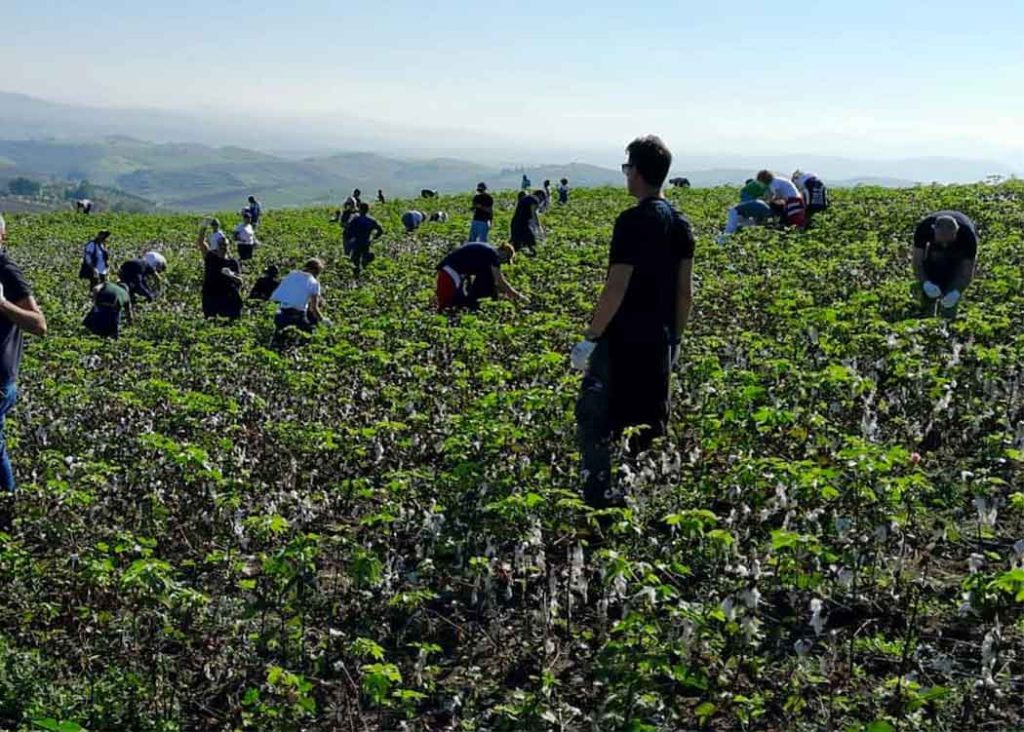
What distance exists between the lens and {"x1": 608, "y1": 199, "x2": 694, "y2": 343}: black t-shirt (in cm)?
577

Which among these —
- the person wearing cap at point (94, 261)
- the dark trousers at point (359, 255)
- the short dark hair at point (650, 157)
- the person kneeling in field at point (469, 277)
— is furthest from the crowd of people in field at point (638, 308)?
the dark trousers at point (359, 255)

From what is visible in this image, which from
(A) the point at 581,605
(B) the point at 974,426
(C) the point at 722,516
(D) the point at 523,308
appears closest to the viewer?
(A) the point at 581,605

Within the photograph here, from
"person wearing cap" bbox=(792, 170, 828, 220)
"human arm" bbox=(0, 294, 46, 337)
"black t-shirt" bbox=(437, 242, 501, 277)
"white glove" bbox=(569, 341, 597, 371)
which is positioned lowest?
"human arm" bbox=(0, 294, 46, 337)

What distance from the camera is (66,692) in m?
4.67

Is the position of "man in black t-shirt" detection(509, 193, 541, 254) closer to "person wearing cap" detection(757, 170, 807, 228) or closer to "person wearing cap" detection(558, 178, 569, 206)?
"person wearing cap" detection(757, 170, 807, 228)

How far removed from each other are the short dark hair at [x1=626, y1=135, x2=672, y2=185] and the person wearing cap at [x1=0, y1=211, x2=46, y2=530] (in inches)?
171

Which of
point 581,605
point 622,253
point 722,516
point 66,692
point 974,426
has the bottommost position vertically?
point 66,692

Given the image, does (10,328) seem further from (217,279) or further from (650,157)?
(217,279)

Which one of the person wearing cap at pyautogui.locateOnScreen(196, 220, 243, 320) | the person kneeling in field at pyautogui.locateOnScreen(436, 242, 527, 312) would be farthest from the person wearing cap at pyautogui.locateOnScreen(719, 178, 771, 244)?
the person wearing cap at pyautogui.locateOnScreen(196, 220, 243, 320)

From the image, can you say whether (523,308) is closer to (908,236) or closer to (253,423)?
(253,423)

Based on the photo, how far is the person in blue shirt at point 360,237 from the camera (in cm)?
2030

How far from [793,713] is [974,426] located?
3609 millimetres

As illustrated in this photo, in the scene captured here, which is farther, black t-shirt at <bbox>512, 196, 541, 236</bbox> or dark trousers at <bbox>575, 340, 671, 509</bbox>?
black t-shirt at <bbox>512, 196, 541, 236</bbox>

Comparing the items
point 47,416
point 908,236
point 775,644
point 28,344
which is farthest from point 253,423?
point 908,236
